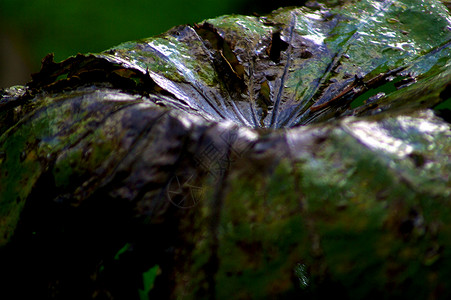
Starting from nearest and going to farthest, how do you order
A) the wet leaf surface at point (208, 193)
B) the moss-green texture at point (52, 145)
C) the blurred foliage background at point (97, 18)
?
the wet leaf surface at point (208, 193)
the moss-green texture at point (52, 145)
the blurred foliage background at point (97, 18)

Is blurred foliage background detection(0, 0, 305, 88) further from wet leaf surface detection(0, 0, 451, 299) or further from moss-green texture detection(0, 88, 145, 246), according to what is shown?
moss-green texture detection(0, 88, 145, 246)

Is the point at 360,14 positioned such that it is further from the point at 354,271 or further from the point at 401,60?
the point at 354,271

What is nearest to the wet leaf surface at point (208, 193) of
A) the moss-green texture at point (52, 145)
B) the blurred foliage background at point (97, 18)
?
the moss-green texture at point (52, 145)

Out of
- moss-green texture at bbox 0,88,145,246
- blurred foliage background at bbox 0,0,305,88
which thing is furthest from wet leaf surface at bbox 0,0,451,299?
blurred foliage background at bbox 0,0,305,88

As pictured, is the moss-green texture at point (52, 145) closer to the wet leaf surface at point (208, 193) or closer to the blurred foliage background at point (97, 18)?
the wet leaf surface at point (208, 193)

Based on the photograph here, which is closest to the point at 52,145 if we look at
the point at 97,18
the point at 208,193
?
the point at 208,193

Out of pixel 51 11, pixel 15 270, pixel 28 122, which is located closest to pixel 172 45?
pixel 28 122
